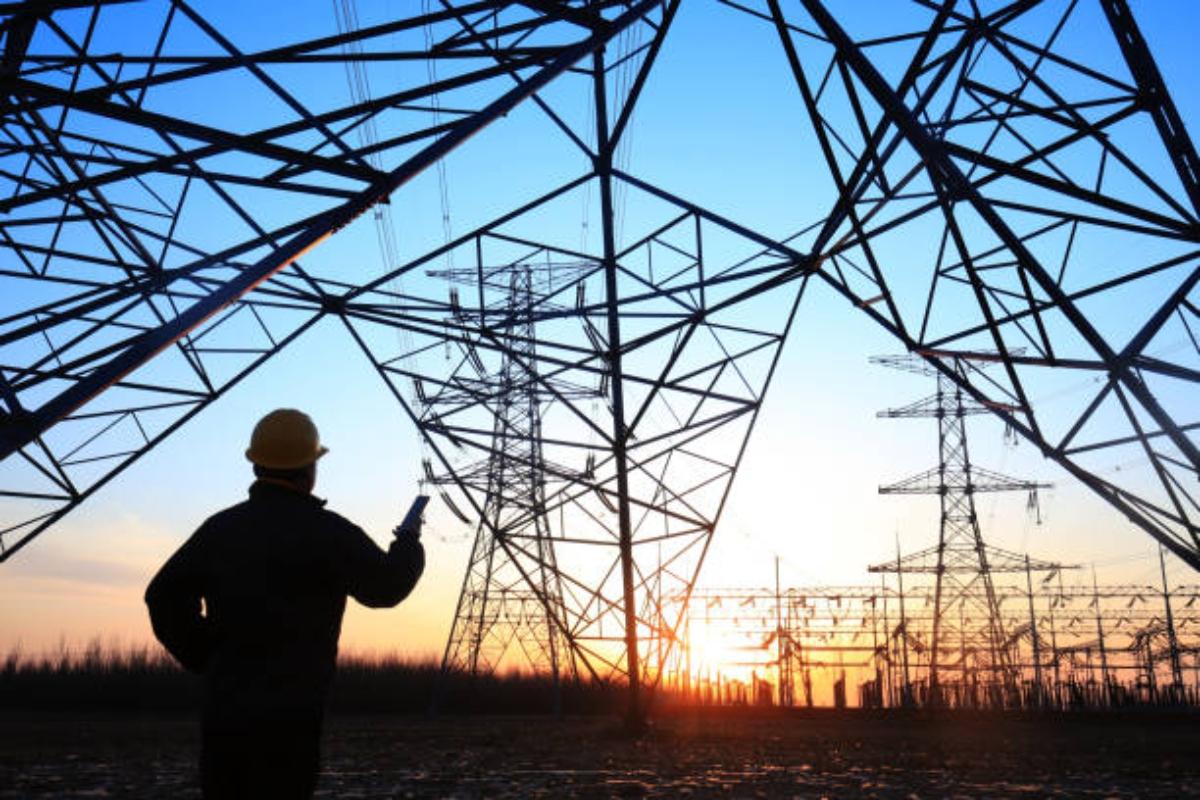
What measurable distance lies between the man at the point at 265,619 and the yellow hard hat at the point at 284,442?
18 cm

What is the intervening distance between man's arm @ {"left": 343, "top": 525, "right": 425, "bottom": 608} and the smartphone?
4.7 inches

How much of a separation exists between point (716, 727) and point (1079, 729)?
7.76 m

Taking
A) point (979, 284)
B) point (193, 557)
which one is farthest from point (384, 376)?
point (193, 557)

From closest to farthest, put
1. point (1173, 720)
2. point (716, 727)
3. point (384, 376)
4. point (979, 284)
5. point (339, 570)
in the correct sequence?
1. point (339, 570)
2. point (979, 284)
3. point (384, 376)
4. point (716, 727)
5. point (1173, 720)

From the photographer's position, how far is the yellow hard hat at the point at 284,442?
331 centimetres

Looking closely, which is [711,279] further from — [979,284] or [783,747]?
[783,747]

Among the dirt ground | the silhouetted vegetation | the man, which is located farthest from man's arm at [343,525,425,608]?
the silhouetted vegetation

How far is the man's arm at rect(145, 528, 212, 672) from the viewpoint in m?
3.02

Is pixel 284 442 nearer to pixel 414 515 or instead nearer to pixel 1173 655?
pixel 414 515

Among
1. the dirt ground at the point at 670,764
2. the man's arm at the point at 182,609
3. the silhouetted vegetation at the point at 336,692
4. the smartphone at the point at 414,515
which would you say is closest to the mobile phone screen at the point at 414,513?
the smartphone at the point at 414,515

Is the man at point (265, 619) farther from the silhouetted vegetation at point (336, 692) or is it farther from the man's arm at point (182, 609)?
the silhouetted vegetation at point (336, 692)

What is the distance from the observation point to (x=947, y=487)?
3975cm

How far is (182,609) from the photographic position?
3.04 meters

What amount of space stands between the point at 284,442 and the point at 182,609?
574 millimetres
